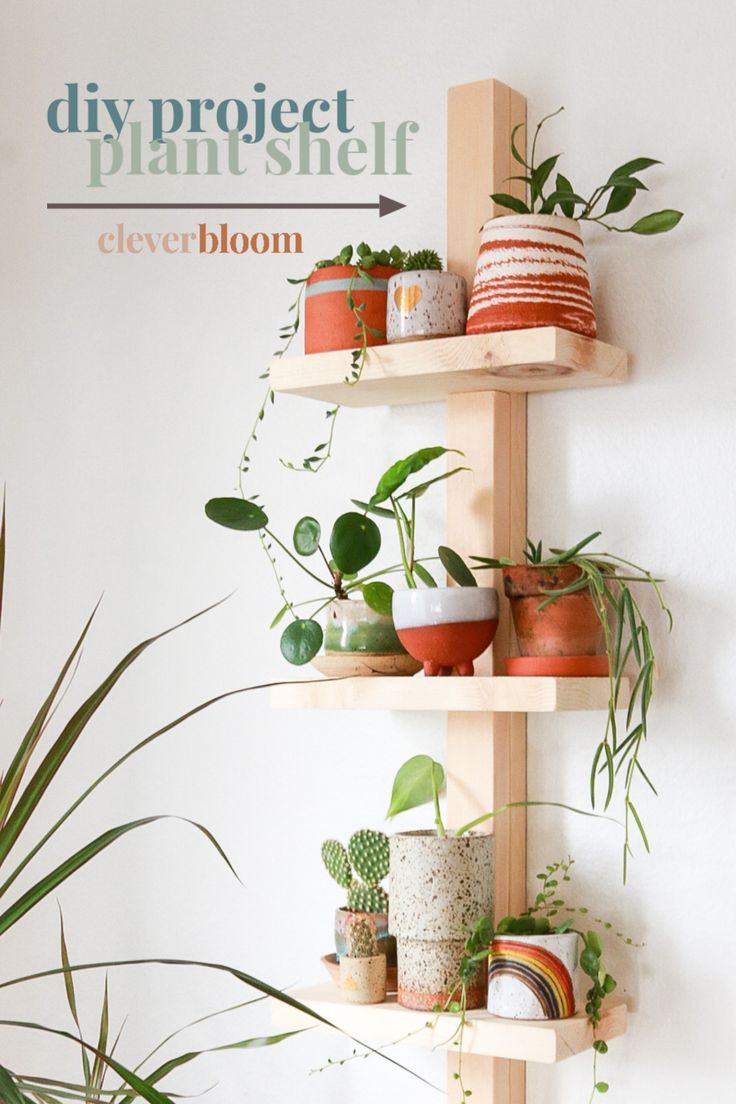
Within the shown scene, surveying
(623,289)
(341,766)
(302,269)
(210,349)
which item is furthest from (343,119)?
(341,766)

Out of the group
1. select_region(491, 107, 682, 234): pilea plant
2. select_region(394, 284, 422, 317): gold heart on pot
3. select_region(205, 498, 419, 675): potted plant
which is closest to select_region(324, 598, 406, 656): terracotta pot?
select_region(205, 498, 419, 675): potted plant

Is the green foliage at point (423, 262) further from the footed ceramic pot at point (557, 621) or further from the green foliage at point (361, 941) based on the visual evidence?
the green foliage at point (361, 941)

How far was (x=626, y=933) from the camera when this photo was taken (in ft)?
5.15

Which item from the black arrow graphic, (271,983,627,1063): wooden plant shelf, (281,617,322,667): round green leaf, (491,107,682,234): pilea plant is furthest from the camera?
the black arrow graphic

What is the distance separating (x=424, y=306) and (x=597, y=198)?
0.23m

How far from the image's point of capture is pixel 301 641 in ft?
5.34

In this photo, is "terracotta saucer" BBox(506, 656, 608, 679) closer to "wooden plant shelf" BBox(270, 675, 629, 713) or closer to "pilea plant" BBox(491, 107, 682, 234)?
"wooden plant shelf" BBox(270, 675, 629, 713)

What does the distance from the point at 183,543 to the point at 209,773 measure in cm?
32

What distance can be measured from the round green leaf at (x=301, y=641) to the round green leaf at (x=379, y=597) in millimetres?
71

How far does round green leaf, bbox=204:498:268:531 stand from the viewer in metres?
1.64

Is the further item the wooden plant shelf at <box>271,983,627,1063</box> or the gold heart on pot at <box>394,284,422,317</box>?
the gold heart on pot at <box>394,284,422,317</box>

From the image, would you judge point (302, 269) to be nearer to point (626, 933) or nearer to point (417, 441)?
point (417, 441)

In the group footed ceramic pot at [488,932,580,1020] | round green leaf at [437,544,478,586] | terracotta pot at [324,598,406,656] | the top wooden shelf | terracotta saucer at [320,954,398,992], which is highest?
the top wooden shelf

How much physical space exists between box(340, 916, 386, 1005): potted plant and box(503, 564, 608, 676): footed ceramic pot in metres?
0.35
